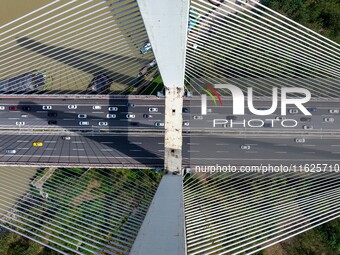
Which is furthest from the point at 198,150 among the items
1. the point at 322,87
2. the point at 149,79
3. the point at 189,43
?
the point at 322,87

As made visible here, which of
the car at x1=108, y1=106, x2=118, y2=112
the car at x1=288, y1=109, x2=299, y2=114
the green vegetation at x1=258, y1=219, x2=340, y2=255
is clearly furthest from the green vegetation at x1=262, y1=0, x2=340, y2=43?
the car at x1=108, y1=106, x2=118, y2=112

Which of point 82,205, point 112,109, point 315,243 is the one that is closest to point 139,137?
point 112,109

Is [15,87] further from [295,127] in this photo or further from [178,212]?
[295,127]

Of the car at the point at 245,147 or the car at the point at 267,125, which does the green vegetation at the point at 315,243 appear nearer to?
the car at the point at 245,147

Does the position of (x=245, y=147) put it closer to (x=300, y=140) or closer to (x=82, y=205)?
(x=300, y=140)

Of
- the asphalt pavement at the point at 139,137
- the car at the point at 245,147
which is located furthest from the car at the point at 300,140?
the car at the point at 245,147
